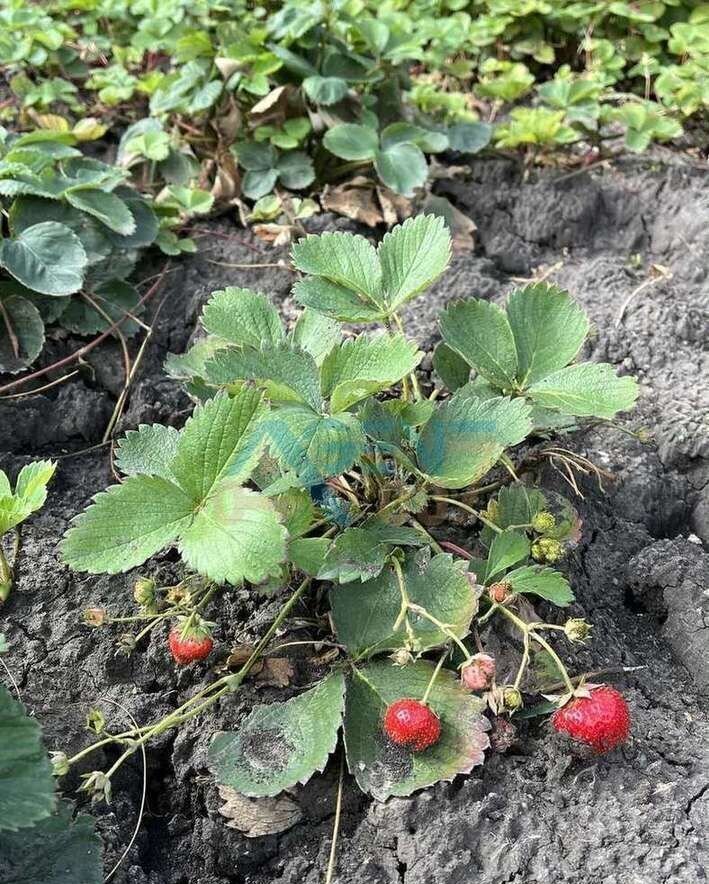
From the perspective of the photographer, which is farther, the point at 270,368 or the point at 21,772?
the point at 270,368

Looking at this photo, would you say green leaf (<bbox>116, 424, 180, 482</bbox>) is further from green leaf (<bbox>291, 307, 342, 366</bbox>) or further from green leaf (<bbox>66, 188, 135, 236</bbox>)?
green leaf (<bbox>66, 188, 135, 236</bbox>)

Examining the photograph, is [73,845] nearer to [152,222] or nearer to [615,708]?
[615,708]

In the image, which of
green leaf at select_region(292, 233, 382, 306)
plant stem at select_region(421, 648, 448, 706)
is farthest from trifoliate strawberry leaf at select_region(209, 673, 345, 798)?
green leaf at select_region(292, 233, 382, 306)

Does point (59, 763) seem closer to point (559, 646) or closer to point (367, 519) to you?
point (367, 519)

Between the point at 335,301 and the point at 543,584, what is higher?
the point at 335,301

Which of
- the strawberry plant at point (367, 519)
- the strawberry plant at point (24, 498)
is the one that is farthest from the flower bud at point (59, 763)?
→ the strawberry plant at point (24, 498)

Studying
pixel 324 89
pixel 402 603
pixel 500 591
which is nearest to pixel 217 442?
pixel 402 603

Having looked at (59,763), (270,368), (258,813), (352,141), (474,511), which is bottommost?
(258,813)
